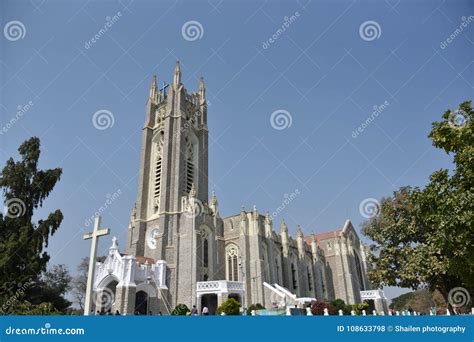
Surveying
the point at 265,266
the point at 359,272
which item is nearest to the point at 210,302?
the point at 265,266

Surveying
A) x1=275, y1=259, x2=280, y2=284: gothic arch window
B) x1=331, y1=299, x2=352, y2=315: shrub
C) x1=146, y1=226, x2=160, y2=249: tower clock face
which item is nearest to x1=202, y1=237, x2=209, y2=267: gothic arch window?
x1=146, y1=226, x2=160, y2=249: tower clock face

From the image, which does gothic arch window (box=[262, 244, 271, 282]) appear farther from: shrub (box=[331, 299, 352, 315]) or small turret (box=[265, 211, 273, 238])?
shrub (box=[331, 299, 352, 315])

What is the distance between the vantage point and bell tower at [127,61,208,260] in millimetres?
32469

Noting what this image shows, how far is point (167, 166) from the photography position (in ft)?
114

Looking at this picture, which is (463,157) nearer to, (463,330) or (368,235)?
(463,330)

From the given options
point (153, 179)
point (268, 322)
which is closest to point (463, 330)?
point (268, 322)

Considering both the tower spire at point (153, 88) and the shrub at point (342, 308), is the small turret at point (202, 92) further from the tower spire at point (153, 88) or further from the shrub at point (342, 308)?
the shrub at point (342, 308)

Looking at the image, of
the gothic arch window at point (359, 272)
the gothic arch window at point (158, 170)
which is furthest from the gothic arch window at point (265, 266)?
the gothic arch window at point (359, 272)

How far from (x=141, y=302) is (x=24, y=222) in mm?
10965

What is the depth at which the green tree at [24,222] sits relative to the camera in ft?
65.6

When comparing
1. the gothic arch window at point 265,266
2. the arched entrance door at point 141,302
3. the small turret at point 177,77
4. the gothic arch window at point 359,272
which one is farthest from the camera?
the gothic arch window at point 359,272

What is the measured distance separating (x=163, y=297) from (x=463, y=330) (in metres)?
24.1

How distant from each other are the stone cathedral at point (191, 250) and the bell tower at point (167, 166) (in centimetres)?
10

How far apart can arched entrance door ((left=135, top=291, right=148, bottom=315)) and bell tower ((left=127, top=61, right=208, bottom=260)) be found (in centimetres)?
343
